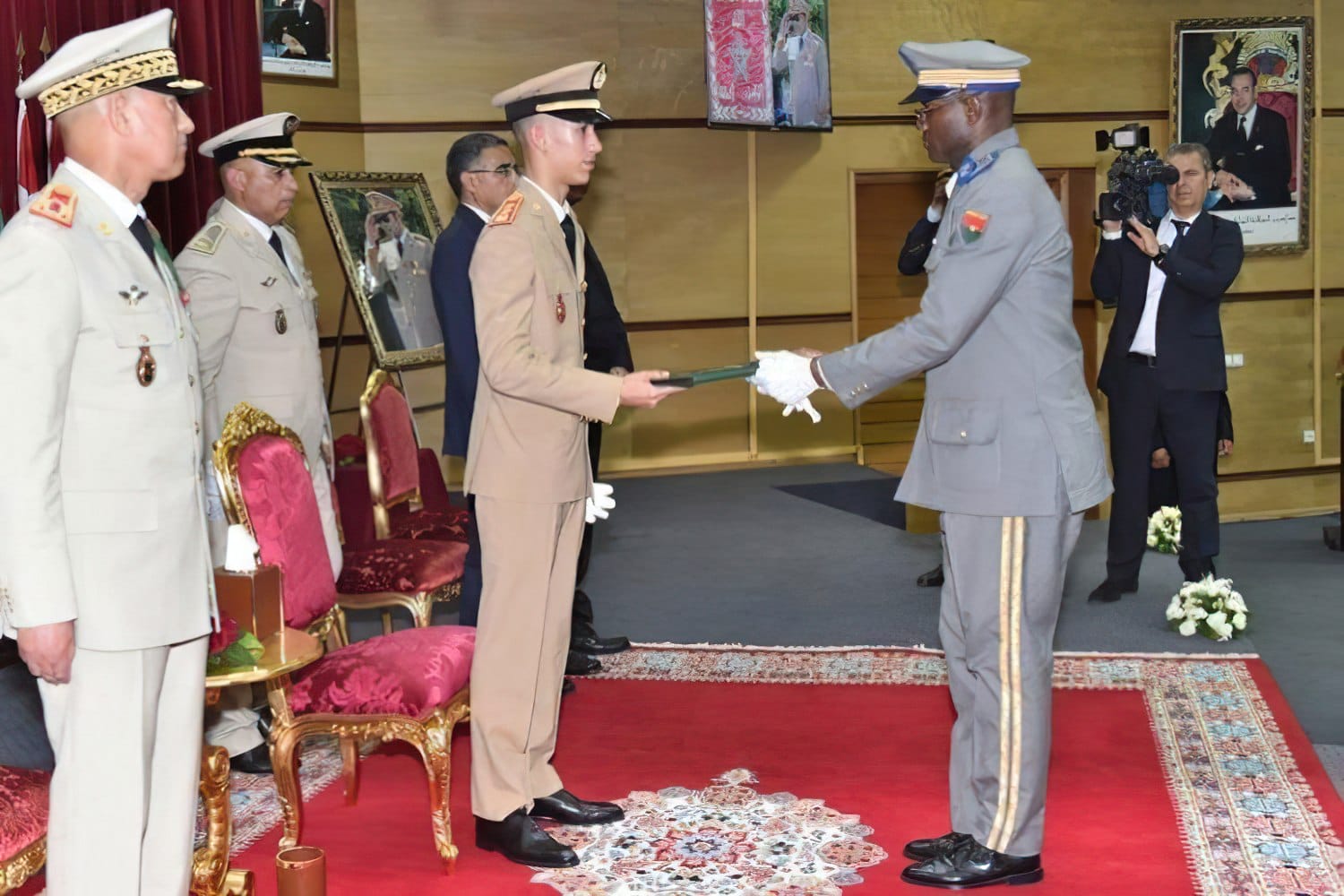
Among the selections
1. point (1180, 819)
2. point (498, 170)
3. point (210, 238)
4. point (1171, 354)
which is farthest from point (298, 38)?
point (1180, 819)

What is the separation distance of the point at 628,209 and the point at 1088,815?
620cm

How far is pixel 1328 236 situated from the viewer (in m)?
8.94

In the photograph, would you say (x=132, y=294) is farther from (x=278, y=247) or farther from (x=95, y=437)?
(x=278, y=247)

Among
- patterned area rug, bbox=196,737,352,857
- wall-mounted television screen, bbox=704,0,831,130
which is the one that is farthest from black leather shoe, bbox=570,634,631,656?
wall-mounted television screen, bbox=704,0,831,130

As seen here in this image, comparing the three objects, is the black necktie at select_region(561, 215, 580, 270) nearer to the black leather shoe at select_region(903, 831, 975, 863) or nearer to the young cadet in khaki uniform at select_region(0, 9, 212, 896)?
the young cadet in khaki uniform at select_region(0, 9, 212, 896)

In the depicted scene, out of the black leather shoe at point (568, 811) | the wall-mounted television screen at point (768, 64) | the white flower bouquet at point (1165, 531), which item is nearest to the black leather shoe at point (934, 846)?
the black leather shoe at point (568, 811)

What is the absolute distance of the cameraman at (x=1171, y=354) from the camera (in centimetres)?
541

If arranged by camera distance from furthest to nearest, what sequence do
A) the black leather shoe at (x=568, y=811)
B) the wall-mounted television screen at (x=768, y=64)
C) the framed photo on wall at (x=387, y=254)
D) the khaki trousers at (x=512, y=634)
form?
the wall-mounted television screen at (x=768, y=64) < the framed photo on wall at (x=387, y=254) < the black leather shoe at (x=568, y=811) < the khaki trousers at (x=512, y=634)

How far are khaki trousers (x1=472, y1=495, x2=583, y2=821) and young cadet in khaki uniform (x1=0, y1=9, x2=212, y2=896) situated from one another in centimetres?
82

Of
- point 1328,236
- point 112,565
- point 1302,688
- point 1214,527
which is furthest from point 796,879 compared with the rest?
point 1328,236

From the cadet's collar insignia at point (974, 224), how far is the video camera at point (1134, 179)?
8.73ft

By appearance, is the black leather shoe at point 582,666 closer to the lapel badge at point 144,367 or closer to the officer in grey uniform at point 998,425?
the officer in grey uniform at point 998,425

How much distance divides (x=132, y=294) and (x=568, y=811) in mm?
1659

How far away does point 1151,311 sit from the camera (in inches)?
216
